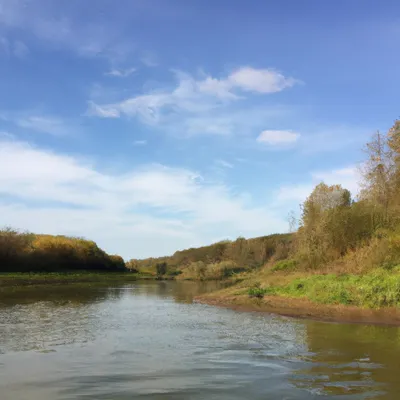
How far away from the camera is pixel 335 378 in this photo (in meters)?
9.09

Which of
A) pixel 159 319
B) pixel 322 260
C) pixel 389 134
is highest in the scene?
pixel 389 134

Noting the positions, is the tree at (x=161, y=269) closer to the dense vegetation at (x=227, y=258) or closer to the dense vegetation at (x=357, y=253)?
the dense vegetation at (x=227, y=258)

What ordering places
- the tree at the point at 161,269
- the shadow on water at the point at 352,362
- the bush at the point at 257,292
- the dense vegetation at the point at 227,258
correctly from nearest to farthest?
the shadow on water at the point at 352,362 → the bush at the point at 257,292 → the dense vegetation at the point at 227,258 → the tree at the point at 161,269

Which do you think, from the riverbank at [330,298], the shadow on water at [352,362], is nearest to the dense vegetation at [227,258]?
the riverbank at [330,298]

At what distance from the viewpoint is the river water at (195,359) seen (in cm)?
811

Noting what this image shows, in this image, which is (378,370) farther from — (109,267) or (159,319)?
(109,267)

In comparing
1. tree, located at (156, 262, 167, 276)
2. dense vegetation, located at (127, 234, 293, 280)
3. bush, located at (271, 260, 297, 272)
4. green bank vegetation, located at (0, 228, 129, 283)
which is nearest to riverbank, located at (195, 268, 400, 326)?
bush, located at (271, 260, 297, 272)

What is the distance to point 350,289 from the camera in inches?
832

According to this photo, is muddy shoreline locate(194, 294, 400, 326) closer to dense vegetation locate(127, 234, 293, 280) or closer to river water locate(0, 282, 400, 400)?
river water locate(0, 282, 400, 400)

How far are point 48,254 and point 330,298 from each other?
208 ft

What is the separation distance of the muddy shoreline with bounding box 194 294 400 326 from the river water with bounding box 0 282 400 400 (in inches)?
56.7

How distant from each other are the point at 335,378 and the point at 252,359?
2.64 meters

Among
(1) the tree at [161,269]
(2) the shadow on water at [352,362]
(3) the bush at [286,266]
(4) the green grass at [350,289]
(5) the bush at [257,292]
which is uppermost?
(3) the bush at [286,266]

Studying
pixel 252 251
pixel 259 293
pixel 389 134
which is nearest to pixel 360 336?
pixel 259 293
